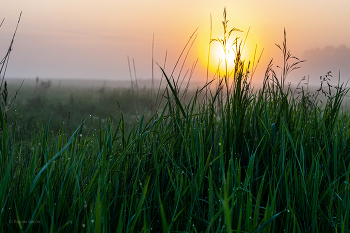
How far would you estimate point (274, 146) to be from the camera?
1.53m

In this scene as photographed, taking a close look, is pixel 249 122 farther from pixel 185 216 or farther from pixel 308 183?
pixel 185 216

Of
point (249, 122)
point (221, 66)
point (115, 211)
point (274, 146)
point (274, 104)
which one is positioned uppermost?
point (221, 66)

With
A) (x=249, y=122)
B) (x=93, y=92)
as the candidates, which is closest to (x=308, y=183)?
(x=249, y=122)

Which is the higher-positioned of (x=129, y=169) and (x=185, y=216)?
(x=129, y=169)

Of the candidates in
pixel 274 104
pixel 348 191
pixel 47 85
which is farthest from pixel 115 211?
pixel 47 85

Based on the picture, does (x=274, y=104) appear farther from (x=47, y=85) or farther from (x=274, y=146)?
(x=47, y=85)

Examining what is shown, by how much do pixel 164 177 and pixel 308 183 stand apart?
0.76m

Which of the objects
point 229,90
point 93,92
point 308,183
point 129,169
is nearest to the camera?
point 308,183

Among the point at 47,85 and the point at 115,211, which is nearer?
the point at 115,211

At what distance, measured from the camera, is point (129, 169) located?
1433mm

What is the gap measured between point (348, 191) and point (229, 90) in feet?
2.78

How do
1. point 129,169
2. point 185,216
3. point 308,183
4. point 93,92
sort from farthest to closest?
1. point 93,92
2. point 129,169
3. point 308,183
4. point 185,216

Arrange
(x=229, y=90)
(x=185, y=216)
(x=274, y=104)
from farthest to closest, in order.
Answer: (x=274, y=104)
(x=229, y=90)
(x=185, y=216)

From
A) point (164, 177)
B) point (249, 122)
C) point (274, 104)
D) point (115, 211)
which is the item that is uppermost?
point (274, 104)
